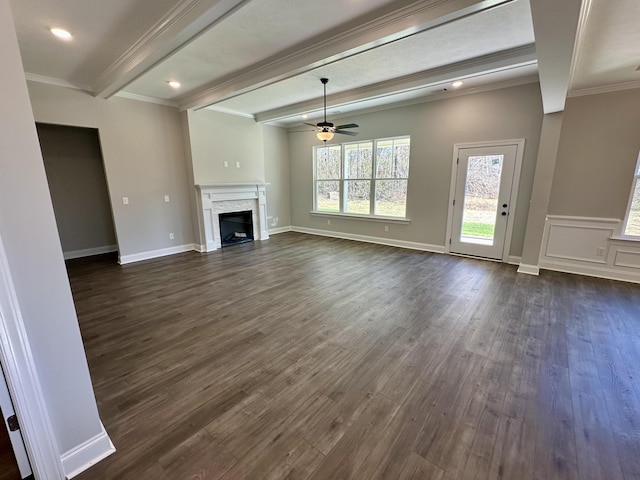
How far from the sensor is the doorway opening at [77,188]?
209 inches

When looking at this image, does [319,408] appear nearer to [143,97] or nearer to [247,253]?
[247,253]

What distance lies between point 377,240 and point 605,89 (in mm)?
4359

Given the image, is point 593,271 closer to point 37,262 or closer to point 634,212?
point 634,212

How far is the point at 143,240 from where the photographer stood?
17.7 feet

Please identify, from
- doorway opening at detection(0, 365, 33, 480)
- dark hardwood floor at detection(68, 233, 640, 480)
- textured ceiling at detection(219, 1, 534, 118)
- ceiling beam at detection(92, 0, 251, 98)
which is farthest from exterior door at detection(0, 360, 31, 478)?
textured ceiling at detection(219, 1, 534, 118)

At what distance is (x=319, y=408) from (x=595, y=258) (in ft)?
16.3

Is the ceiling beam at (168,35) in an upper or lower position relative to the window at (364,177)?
upper

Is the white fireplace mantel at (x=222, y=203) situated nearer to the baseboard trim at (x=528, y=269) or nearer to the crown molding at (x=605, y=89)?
the baseboard trim at (x=528, y=269)

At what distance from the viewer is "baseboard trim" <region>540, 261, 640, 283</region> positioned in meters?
4.06

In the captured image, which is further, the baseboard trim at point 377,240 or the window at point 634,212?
the baseboard trim at point 377,240

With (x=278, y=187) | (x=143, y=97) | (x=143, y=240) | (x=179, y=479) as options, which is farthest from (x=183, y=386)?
(x=278, y=187)

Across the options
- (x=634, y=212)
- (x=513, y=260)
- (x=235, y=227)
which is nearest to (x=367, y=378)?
(x=513, y=260)

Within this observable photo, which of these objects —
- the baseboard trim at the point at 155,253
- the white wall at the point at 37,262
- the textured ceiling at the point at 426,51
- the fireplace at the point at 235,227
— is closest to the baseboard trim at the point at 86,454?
the white wall at the point at 37,262

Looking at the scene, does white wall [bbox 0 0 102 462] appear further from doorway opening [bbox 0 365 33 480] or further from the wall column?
the wall column
